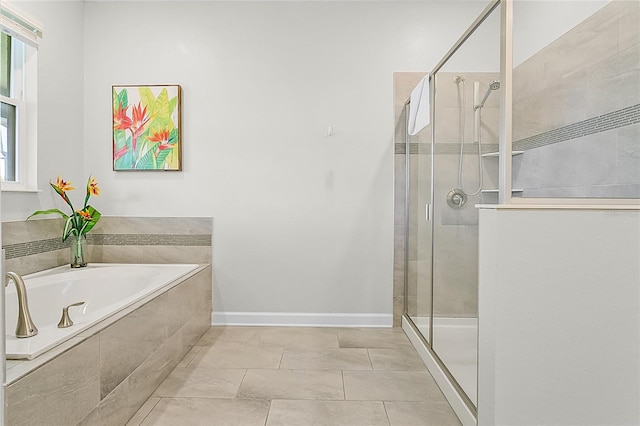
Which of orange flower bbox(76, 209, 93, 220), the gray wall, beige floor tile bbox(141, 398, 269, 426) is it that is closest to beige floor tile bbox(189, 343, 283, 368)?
beige floor tile bbox(141, 398, 269, 426)

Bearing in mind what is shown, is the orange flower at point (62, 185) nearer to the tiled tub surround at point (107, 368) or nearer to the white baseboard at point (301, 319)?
the tiled tub surround at point (107, 368)

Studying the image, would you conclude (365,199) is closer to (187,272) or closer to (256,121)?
(256,121)

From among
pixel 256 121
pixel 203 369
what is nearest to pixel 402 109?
pixel 256 121

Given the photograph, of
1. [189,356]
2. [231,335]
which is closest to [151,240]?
[231,335]

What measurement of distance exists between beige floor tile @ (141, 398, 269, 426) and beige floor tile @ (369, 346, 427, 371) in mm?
849

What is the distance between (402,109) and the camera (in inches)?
138

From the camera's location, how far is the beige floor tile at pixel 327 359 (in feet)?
8.82

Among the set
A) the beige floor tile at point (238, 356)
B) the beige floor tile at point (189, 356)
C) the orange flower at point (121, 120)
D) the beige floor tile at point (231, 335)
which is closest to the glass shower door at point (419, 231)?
the beige floor tile at point (238, 356)

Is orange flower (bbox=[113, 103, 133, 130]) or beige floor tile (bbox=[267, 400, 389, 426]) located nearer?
beige floor tile (bbox=[267, 400, 389, 426])

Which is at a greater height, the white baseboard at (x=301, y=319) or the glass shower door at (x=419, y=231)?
the glass shower door at (x=419, y=231)

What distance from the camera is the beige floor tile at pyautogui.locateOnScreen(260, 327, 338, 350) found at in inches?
121

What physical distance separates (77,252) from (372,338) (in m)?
2.27

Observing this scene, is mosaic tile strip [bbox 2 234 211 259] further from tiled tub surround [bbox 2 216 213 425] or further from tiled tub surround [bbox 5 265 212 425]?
tiled tub surround [bbox 5 265 212 425]

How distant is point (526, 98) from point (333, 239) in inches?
80.4
